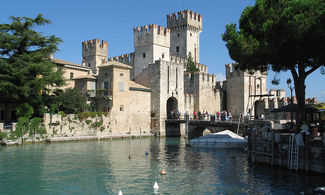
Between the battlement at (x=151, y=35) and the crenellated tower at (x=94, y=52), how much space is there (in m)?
7.31

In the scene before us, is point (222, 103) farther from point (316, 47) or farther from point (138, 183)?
point (138, 183)

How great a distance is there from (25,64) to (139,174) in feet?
54.7

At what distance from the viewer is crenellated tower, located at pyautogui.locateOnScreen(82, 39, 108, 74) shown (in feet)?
164

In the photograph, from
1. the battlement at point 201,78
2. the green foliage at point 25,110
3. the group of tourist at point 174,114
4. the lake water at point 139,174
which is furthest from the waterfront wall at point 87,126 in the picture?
the battlement at point 201,78

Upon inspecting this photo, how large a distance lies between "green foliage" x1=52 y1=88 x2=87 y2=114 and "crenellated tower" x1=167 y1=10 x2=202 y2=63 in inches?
1048

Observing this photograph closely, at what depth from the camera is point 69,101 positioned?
→ 30281mm

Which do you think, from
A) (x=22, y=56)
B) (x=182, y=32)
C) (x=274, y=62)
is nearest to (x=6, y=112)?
Result: (x=22, y=56)

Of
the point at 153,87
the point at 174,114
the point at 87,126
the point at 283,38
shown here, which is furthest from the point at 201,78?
the point at 283,38

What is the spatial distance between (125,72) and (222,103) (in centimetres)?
1488

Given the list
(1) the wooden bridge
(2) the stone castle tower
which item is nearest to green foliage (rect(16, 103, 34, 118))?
(1) the wooden bridge

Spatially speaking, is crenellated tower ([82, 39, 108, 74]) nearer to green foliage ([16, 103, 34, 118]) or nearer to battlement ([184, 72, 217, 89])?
battlement ([184, 72, 217, 89])

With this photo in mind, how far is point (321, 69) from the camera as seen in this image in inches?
685

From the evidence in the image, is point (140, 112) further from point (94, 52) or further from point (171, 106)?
point (94, 52)

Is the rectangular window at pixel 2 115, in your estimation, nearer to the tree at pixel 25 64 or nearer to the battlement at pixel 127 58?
the tree at pixel 25 64
